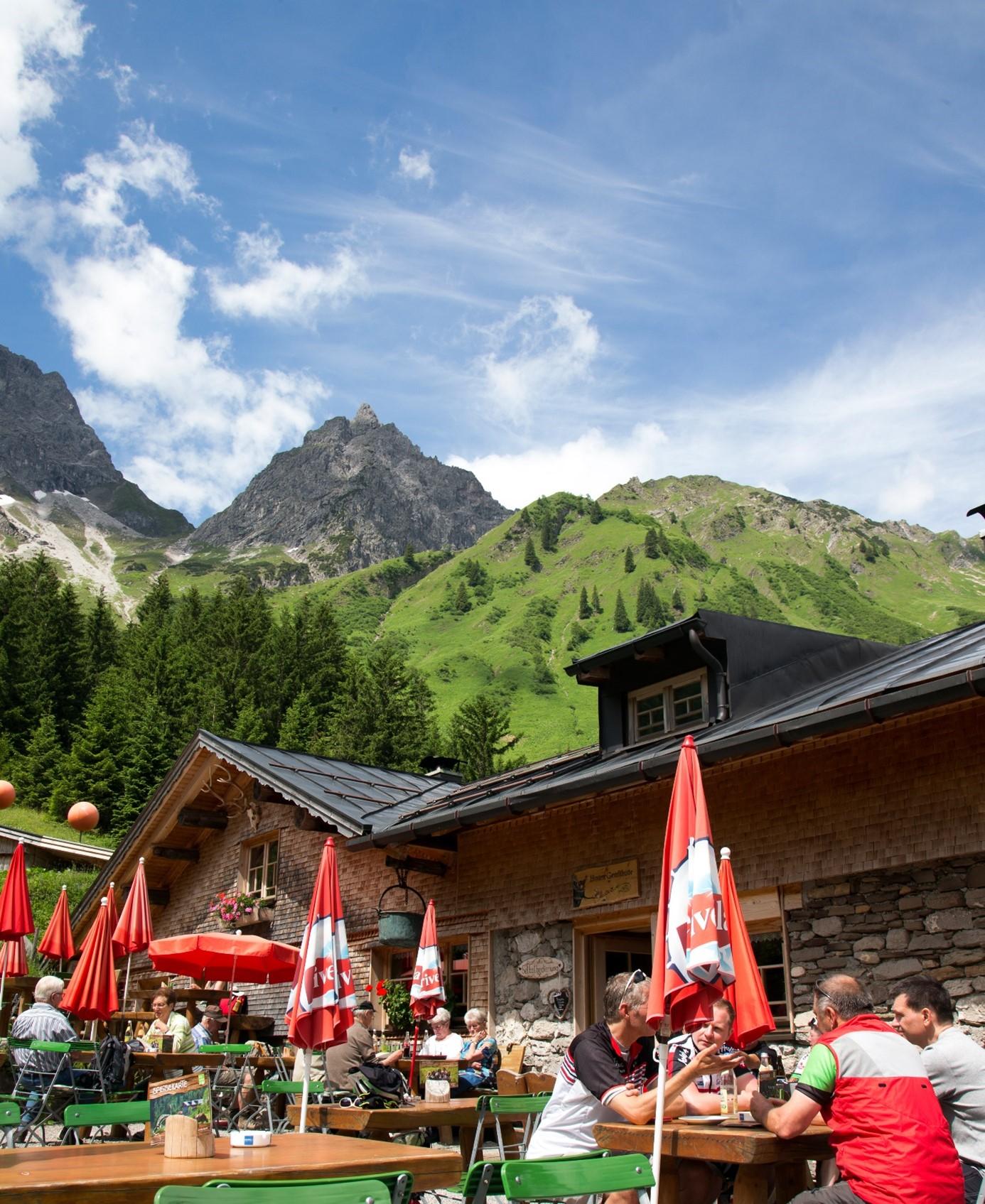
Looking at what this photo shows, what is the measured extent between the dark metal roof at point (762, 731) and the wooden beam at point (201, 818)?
189 inches

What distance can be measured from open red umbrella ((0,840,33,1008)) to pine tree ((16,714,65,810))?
26446 millimetres

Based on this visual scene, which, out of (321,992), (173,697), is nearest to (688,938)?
(321,992)

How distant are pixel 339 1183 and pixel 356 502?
497 ft

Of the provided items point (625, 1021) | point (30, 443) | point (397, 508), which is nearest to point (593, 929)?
point (625, 1021)

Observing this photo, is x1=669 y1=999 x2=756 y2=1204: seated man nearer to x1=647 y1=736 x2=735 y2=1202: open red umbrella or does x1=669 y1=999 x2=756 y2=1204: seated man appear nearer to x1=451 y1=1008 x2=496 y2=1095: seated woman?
x1=647 y1=736 x2=735 y2=1202: open red umbrella

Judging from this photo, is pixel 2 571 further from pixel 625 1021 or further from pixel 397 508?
pixel 397 508

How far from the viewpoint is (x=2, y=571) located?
5219 cm

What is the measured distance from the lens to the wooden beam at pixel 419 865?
42.4ft

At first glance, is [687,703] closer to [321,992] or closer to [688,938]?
[321,992]

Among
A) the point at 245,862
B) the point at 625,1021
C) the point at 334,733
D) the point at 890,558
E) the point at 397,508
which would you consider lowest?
the point at 625,1021

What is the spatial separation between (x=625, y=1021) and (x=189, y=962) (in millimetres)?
9031

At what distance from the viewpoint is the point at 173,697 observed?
41250 millimetres

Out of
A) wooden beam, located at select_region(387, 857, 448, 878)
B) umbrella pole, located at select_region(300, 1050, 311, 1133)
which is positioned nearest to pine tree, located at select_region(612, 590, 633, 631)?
wooden beam, located at select_region(387, 857, 448, 878)

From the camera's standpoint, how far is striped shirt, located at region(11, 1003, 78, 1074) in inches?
370
